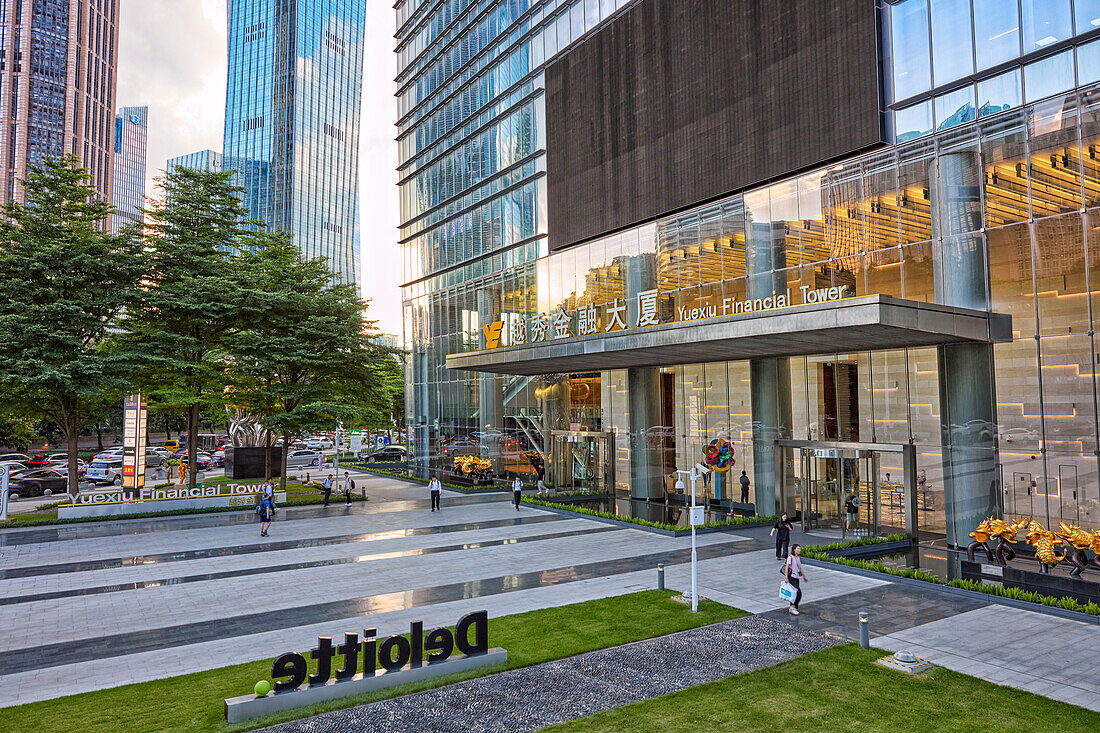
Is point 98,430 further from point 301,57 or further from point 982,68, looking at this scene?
point 301,57

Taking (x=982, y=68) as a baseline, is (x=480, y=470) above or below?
below

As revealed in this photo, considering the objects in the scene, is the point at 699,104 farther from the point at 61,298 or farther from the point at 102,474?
the point at 102,474

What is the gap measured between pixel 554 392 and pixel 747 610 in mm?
29592

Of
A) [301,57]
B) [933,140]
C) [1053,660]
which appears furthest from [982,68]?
[301,57]

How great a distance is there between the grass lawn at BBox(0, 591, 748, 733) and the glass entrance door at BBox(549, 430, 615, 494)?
2185 centimetres

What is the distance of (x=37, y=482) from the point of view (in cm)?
4534

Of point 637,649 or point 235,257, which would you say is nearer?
point 637,649

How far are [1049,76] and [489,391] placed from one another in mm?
38092

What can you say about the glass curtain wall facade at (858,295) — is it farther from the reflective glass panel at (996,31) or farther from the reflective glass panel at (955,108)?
the reflective glass panel at (996,31)

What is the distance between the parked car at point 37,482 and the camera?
145ft

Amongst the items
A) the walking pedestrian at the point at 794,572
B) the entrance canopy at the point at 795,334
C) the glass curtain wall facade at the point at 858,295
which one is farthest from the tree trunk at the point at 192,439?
the walking pedestrian at the point at 794,572

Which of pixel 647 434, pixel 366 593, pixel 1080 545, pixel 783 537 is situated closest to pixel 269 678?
pixel 366 593

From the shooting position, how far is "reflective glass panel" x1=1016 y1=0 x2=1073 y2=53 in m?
20.5

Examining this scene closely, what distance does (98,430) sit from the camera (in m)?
79.3
